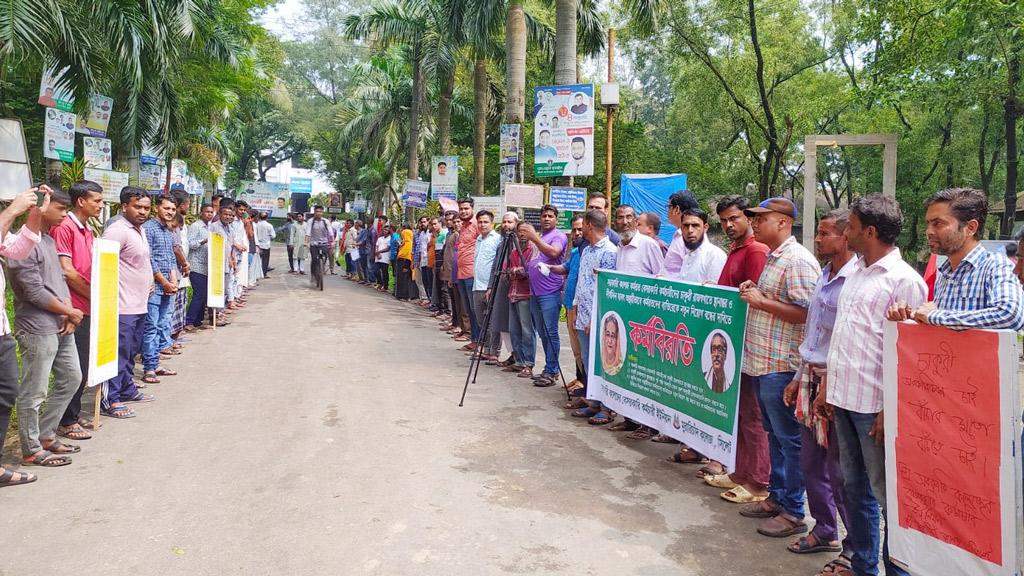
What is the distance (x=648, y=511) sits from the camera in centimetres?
498

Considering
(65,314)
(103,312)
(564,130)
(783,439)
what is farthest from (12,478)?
(564,130)

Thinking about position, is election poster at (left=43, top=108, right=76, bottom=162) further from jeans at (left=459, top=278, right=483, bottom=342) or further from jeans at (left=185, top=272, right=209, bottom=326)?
Answer: jeans at (left=459, top=278, right=483, bottom=342)

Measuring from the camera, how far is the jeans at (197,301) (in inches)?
474

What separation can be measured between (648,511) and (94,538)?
10.7 feet

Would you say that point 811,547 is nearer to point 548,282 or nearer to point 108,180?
point 548,282

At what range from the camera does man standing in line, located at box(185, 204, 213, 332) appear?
1163 centimetres

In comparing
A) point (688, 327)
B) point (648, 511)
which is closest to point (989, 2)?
point (688, 327)

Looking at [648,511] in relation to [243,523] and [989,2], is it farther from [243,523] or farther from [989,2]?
[989,2]

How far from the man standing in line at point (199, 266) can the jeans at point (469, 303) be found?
3871 millimetres

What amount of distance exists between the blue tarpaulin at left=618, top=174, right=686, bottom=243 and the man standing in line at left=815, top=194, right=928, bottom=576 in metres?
13.9

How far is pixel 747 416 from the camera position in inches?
207

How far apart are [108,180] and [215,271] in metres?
3.30

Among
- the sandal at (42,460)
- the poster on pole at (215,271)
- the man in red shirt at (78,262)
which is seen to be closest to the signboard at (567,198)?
the poster on pole at (215,271)

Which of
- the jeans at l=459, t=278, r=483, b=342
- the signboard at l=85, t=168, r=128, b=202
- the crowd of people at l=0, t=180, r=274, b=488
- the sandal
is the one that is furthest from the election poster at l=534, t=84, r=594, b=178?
the sandal
